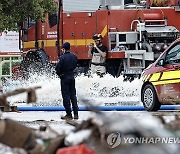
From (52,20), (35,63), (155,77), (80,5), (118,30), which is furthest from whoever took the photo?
(35,63)

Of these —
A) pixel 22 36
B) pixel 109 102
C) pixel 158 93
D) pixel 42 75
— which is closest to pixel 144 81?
pixel 158 93

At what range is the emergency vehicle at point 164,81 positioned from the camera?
50.0 ft

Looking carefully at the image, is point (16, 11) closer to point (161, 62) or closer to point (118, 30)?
point (118, 30)

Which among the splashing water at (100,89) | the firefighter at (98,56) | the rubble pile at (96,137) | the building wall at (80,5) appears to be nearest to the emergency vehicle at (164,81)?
the splashing water at (100,89)

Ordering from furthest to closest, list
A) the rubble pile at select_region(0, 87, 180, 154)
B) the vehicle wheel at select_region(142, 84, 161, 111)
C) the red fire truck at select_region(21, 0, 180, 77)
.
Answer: the red fire truck at select_region(21, 0, 180, 77) < the vehicle wheel at select_region(142, 84, 161, 111) < the rubble pile at select_region(0, 87, 180, 154)

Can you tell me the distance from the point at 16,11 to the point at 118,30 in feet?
11.4

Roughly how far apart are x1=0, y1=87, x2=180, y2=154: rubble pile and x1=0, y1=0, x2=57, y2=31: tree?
46.0ft

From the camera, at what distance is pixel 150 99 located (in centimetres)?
1616

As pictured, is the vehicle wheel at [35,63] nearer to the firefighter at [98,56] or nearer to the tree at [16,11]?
the firefighter at [98,56]

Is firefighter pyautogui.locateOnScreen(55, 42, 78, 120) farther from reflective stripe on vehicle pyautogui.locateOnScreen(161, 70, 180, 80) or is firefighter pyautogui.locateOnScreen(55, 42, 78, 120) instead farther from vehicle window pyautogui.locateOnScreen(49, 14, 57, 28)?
vehicle window pyautogui.locateOnScreen(49, 14, 57, 28)

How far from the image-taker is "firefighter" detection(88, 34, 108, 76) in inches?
822

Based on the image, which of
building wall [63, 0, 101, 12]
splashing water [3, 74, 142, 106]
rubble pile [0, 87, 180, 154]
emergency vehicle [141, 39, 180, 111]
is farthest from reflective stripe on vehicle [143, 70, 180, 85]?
rubble pile [0, 87, 180, 154]

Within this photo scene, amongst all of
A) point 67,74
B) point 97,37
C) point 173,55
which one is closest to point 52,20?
point 97,37

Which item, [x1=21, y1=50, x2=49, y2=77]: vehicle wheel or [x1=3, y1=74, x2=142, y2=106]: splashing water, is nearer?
[x1=3, y1=74, x2=142, y2=106]: splashing water
